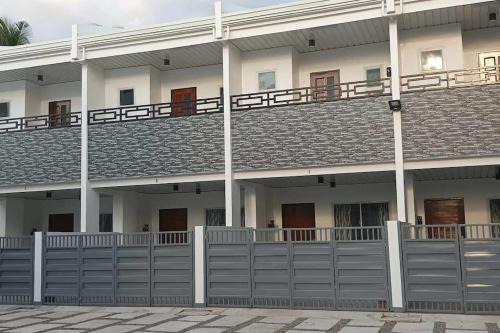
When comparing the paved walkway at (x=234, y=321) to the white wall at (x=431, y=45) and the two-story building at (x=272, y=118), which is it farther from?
the white wall at (x=431, y=45)

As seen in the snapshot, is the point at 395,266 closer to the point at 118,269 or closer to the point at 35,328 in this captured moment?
the point at 118,269

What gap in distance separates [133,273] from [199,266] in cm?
155

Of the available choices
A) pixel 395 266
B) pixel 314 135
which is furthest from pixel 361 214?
pixel 395 266

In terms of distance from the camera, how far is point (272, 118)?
14.6 meters

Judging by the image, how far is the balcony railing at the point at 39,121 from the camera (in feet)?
55.7

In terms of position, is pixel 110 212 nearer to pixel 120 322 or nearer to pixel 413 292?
pixel 120 322

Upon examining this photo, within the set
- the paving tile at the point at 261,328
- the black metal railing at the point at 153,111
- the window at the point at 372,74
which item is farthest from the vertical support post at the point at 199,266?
the window at the point at 372,74

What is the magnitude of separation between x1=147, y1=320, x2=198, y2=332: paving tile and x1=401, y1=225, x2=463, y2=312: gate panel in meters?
4.08

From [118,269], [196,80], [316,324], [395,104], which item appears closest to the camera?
[316,324]

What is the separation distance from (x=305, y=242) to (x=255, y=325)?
2.15 metres

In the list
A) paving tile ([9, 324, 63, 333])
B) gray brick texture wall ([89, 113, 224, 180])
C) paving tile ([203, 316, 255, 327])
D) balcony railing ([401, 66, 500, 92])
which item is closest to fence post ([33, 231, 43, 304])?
paving tile ([9, 324, 63, 333])

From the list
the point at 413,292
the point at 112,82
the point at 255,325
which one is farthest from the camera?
the point at 112,82

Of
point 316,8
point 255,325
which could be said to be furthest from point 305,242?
point 316,8

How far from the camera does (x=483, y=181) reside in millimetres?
15500
